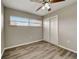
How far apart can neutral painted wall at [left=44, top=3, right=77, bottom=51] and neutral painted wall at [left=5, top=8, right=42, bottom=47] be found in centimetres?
220

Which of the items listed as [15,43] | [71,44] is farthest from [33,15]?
[71,44]

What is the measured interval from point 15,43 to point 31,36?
4.87ft

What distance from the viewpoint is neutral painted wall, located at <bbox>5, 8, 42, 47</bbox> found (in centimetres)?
448

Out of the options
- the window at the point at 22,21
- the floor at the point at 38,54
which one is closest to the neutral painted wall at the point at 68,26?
the floor at the point at 38,54

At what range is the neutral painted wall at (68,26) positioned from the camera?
383 centimetres

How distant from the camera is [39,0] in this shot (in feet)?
9.58

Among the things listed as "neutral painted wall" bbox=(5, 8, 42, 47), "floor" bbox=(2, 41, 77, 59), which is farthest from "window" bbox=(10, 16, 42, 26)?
"floor" bbox=(2, 41, 77, 59)

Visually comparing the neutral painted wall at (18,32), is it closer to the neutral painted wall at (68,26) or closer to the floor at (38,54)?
the floor at (38,54)

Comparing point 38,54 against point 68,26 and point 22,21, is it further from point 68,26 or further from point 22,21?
point 22,21

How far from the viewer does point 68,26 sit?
4215 mm

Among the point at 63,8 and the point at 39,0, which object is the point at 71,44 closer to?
the point at 63,8

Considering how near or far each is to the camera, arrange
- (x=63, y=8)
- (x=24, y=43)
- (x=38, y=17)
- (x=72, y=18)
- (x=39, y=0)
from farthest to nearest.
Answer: (x=38, y=17) < (x=24, y=43) < (x=63, y=8) < (x=72, y=18) < (x=39, y=0)

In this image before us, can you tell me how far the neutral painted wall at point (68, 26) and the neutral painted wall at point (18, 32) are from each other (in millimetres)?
2197

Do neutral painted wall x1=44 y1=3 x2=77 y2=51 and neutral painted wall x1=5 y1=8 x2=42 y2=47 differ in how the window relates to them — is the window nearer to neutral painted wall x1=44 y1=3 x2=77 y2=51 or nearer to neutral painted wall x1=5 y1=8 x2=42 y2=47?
neutral painted wall x1=5 y1=8 x2=42 y2=47
